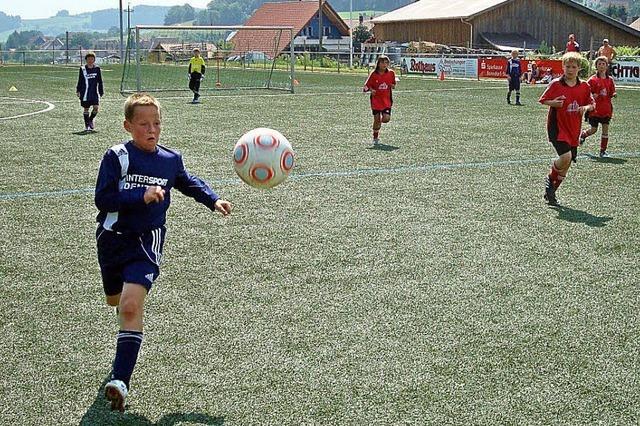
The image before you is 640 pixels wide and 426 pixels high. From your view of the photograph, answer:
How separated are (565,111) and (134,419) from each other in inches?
288

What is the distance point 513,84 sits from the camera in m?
25.1

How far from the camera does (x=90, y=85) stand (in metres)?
17.9

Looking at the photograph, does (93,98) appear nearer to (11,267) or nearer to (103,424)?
(11,267)

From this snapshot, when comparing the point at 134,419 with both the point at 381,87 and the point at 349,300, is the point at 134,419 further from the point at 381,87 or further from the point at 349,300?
the point at 381,87

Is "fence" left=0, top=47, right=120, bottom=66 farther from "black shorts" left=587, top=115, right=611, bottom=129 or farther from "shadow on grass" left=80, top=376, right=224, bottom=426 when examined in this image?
"shadow on grass" left=80, top=376, right=224, bottom=426

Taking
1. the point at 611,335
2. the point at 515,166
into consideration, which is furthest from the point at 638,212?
the point at 611,335

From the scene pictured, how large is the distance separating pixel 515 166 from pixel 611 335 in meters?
7.33

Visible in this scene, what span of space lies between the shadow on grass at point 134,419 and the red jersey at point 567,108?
699 centimetres

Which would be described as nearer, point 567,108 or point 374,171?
point 567,108

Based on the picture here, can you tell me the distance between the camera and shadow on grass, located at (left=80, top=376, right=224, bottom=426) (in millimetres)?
4246

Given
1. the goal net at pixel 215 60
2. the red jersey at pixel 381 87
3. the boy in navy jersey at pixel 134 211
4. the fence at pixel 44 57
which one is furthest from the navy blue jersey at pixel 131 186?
the fence at pixel 44 57

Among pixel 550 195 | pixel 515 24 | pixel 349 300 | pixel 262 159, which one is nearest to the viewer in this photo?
pixel 262 159

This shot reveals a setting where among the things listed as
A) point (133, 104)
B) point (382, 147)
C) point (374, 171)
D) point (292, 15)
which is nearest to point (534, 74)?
point (382, 147)

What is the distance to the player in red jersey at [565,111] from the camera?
10031mm
